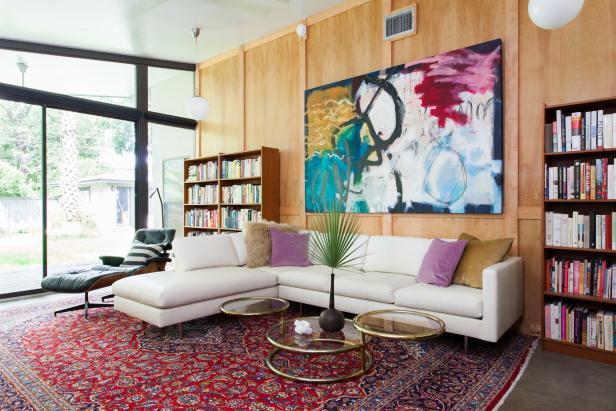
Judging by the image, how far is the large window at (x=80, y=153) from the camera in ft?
15.7

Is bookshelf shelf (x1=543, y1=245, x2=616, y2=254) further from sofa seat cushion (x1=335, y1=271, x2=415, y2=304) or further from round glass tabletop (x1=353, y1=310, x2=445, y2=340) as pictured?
round glass tabletop (x1=353, y1=310, x2=445, y2=340)

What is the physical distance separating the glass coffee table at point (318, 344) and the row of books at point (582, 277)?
1.54m

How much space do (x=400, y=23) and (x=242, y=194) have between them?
9.50ft

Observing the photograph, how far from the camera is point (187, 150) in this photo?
6.73m

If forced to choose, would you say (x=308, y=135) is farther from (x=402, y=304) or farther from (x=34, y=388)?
(x=34, y=388)

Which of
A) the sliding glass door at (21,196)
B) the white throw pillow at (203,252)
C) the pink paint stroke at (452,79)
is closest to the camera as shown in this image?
the pink paint stroke at (452,79)

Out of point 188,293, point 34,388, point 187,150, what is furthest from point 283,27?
point 34,388

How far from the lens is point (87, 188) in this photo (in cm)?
541

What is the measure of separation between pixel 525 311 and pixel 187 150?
5.49 meters

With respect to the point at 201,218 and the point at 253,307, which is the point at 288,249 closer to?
the point at 253,307

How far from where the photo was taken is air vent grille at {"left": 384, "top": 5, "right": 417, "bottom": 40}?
157 inches

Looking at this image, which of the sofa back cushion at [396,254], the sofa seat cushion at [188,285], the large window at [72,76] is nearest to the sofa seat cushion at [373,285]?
the sofa back cushion at [396,254]

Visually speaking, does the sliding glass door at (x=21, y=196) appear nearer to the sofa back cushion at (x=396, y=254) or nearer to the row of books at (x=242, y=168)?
the row of books at (x=242, y=168)

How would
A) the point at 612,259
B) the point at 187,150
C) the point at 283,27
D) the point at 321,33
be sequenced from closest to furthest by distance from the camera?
the point at 612,259 < the point at 321,33 < the point at 283,27 < the point at 187,150
